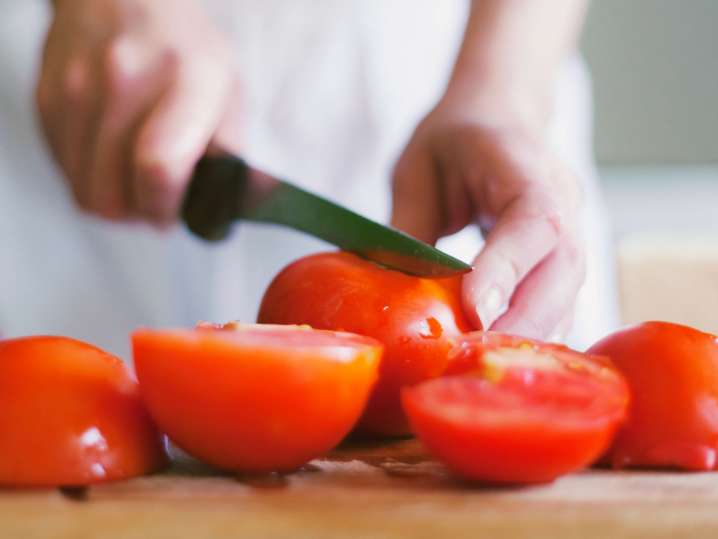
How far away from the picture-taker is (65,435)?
536 millimetres

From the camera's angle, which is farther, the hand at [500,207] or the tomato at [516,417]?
the hand at [500,207]

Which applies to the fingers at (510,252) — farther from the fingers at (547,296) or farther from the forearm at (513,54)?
the forearm at (513,54)

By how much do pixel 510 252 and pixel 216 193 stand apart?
0.40m

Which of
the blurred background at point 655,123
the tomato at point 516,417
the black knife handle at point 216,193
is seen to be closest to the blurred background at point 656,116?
the blurred background at point 655,123

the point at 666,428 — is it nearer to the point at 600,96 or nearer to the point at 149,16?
the point at 149,16

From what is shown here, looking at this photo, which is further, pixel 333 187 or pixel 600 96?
pixel 600 96

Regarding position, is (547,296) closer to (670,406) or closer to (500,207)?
(500,207)

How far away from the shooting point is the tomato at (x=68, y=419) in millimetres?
527

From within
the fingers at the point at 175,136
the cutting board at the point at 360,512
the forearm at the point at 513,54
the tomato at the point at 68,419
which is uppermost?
the forearm at the point at 513,54

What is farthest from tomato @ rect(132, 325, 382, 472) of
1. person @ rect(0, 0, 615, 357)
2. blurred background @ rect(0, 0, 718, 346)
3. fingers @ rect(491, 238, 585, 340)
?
blurred background @ rect(0, 0, 718, 346)

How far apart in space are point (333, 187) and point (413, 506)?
989mm

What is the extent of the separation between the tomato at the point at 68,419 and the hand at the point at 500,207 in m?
0.26

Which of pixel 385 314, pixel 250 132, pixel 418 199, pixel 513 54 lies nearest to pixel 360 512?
pixel 385 314

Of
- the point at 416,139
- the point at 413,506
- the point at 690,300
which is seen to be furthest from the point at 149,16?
the point at 690,300
